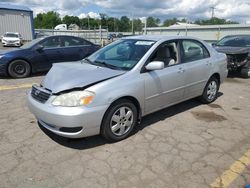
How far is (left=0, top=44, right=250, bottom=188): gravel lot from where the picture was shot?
2924 millimetres

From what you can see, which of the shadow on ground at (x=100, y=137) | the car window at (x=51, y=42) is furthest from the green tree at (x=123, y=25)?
the shadow on ground at (x=100, y=137)

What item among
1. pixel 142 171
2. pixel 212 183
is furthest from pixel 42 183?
pixel 212 183

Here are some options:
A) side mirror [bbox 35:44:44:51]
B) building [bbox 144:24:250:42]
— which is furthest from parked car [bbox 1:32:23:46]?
side mirror [bbox 35:44:44:51]

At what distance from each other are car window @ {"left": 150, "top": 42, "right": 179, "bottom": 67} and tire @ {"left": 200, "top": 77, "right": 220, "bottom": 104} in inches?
53.3

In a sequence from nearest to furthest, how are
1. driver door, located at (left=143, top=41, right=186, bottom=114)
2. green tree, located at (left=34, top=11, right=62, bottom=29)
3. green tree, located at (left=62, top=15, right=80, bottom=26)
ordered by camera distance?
Answer: driver door, located at (left=143, top=41, right=186, bottom=114)
green tree, located at (left=34, top=11, right=62, bottom=29)
green tree, located at (left=62, top=15, right=80, bottom=26)

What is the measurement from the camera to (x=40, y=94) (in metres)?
3.63

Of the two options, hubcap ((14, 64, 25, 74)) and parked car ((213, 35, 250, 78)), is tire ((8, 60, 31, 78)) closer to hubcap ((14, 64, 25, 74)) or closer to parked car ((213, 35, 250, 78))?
hubcap ((14, 64, 25, 74))

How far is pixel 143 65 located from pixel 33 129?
7.07 ft

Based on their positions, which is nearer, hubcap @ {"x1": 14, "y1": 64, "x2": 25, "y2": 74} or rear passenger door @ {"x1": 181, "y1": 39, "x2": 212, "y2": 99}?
rear passenger door @ {"x1": 181, "y1": 39, "x2": 212, "y2": 99}

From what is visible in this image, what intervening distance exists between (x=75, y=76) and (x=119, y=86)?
674 millimetres

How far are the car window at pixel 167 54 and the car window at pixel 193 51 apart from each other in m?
0.21

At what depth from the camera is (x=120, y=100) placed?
3.66m

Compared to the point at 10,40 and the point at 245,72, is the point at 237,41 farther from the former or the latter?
the point at 10,40

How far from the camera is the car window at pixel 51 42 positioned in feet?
28.3
